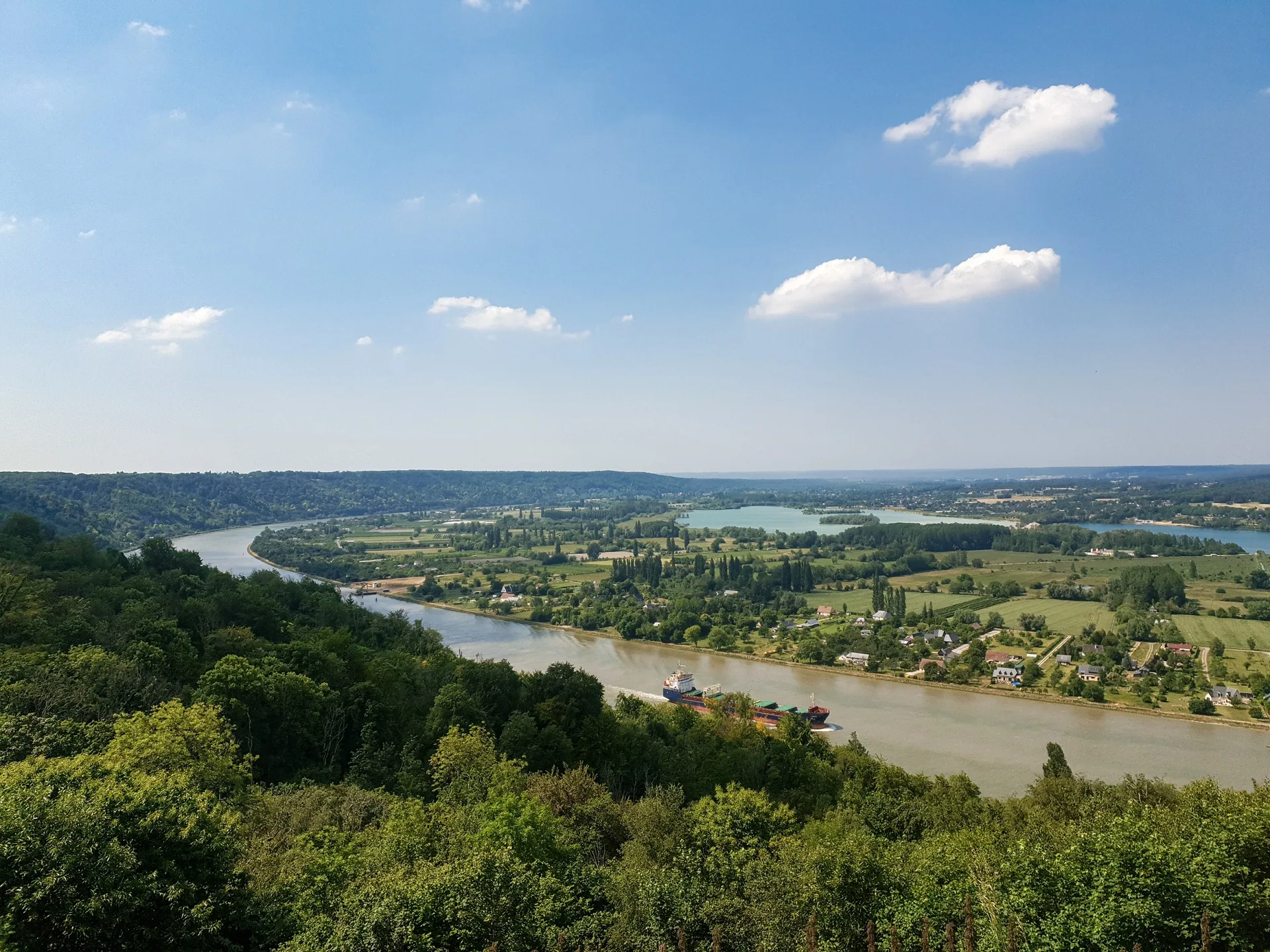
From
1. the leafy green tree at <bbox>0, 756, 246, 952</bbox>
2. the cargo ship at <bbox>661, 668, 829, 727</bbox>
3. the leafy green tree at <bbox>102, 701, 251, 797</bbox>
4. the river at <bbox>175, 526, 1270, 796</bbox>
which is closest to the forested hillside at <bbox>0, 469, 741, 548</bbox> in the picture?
the river at <bbox>175, 526, 1270, 796</bbox>

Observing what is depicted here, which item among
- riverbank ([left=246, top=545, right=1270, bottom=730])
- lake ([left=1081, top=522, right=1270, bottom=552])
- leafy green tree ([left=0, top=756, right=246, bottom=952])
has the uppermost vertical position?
leafy green tree ([left=0, top=756, right=246, bottom=952])

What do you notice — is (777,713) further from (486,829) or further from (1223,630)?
(1223,630)

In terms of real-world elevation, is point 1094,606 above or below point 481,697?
below

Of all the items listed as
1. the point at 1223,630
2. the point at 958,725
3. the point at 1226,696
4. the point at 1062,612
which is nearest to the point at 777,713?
the point at 958,725

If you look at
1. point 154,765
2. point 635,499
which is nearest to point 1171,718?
point 154,765

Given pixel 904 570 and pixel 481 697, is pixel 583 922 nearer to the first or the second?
pixel 481 697

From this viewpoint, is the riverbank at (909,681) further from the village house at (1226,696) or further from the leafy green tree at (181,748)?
the leafy green tree at (181,748)

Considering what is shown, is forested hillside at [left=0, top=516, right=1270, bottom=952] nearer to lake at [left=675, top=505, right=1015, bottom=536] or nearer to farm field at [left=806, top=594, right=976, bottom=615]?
farm field at [left=806, top=594, right=976, bottom=615]
